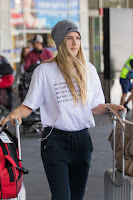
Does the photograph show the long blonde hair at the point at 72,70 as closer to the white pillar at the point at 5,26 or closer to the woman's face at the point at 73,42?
the woman's face at the point at 73,42

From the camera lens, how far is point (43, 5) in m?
22.0

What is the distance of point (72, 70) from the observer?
3311 mm

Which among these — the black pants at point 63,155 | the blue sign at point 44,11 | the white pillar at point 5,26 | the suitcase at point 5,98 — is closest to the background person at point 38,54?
the suitcase at point 5,98

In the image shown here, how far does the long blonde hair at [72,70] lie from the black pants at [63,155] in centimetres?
30

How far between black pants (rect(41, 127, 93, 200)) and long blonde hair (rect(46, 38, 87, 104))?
0.30 m

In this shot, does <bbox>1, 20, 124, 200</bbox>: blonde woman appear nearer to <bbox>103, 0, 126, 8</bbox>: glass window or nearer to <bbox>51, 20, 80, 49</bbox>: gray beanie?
<bbox>51, 20, 80, 49</bbox>: gray beanie

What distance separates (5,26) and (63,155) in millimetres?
17800

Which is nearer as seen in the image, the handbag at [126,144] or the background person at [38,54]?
the handbag at [126,144]

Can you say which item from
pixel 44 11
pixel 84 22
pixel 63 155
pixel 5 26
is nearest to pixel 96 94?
pixel 63 155

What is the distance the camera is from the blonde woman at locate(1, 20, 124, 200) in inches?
128

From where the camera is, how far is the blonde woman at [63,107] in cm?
324

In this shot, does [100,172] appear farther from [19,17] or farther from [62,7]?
[62,7]

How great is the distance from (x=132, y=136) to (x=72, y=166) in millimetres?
582

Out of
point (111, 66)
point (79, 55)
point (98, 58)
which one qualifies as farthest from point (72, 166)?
point (98, 58)
